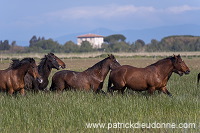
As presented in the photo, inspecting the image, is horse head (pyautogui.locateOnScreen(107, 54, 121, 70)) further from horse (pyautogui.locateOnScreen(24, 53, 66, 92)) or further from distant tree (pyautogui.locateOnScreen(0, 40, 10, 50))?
distant tree (pyautogui.locateOnScreen(0, 40, 10, 50))

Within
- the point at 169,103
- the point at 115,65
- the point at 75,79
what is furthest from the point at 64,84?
the point at 169,103

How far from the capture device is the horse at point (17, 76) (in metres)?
12.1

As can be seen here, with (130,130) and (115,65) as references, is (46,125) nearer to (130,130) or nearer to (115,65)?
(130,130)

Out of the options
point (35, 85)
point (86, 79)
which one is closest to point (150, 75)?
point (86, 79)

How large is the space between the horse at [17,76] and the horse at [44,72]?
1.24 metres

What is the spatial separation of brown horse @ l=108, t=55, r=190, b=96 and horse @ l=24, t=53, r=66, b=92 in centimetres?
205

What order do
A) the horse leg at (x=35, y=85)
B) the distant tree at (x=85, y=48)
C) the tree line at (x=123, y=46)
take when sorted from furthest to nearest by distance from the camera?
the distant tree at (x=85, y=48), the tree line at (x=123, y=46), the horse leg at (x=35, y=85)

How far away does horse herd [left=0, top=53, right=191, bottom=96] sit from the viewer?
12195 mm

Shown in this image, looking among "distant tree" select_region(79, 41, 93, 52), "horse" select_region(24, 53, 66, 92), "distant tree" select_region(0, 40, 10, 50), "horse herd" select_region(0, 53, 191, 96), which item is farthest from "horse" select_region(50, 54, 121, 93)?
"distant tree" select_region(0, 40, 10, 50)

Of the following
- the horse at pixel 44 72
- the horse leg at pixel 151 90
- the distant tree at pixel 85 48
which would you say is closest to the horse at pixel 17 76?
the horse at pixel 44 72

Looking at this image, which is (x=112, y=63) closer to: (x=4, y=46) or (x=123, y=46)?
(x=123, y=46)

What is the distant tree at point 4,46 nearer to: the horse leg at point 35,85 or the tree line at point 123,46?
the tree line at point 123,46

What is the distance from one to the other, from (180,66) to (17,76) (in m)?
4.71

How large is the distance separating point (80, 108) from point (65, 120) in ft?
3.48
